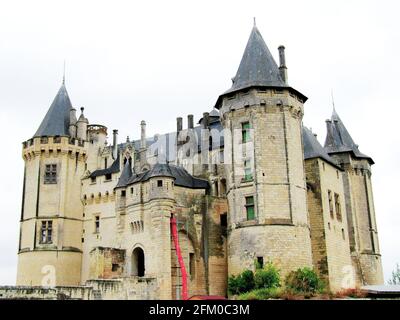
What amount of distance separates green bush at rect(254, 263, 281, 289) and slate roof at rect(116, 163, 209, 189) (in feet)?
26.8

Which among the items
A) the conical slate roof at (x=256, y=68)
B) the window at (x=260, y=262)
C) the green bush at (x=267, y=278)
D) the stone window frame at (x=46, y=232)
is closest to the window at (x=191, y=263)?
the window at (x=260, y=262)

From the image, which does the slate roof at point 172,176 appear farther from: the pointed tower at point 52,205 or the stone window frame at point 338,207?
the stone window frame at point 338,207

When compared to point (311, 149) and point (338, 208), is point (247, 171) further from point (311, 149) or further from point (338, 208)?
point (338, 208)

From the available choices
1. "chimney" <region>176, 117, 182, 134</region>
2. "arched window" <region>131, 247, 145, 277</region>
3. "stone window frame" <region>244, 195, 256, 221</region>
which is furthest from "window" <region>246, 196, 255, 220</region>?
"chimney" <region>176, 117, 182, 134</region>

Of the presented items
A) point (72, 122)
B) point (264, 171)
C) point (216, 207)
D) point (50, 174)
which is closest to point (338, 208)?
point (216, 207)

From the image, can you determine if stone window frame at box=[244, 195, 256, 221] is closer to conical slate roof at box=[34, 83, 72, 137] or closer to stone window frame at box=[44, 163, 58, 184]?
stone window frame at box=[44, 163, 58, 184]

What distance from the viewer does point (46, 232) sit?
1629 inches

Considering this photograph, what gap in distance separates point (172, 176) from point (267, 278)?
879 centimetres

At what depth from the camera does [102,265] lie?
3234cm

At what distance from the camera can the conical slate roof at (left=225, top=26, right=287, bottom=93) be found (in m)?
32.5
